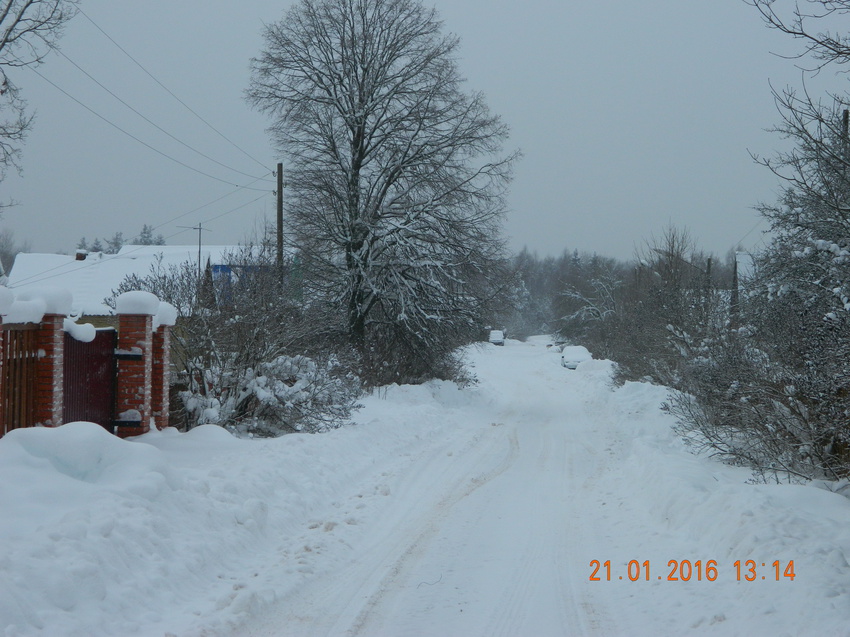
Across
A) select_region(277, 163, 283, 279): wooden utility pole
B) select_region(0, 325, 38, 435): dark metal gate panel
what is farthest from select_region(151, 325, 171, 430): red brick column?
select_region(277, 163, 283, 279): wooden utility pole

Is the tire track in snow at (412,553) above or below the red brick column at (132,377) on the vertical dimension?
below

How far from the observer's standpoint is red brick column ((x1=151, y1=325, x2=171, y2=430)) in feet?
36.3

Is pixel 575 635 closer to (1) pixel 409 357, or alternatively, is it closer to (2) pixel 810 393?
(2) pixel 810 393

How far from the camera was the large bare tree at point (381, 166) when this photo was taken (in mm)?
21547

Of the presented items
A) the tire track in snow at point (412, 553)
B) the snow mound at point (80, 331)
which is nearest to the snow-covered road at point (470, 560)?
the tire track in snow at point (412, 553)

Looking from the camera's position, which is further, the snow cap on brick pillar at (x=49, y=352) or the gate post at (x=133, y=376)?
the gate post at (x=133, y=376)

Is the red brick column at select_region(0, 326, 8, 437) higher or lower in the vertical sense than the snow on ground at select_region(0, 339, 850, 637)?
higher

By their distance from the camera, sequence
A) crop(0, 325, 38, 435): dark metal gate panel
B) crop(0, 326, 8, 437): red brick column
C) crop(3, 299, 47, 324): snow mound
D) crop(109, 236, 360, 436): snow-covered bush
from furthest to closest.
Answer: crop(109, 236, 360, 436): snow-covered bush → crop(0, 325, 38, 435): dark metal gate panel → crop(3, 299, 47, 324): snow mound → crop(0, 326, 8, 437): red brick column

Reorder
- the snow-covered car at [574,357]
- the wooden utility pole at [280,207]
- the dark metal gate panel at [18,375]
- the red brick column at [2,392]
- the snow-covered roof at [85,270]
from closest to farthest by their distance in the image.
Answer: the red brick column at [2,392]
the dark metal gate panel at [18,375]
the wooden utility pole at [280,207]
the snow-covered roof at [85,270]
the snow-covered car at [574,357]

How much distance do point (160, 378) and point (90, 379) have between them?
1.45 metres

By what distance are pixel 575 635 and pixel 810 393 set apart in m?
5.34

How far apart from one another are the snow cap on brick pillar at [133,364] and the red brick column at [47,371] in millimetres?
1892

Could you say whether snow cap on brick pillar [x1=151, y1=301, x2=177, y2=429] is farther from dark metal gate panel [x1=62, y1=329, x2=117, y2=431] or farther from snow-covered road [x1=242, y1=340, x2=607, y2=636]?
snow-covered road [x1=242, y1=340, x2=607, y2=636]

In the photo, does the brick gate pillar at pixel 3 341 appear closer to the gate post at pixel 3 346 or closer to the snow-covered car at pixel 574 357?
the gate post at pixel 3 346
